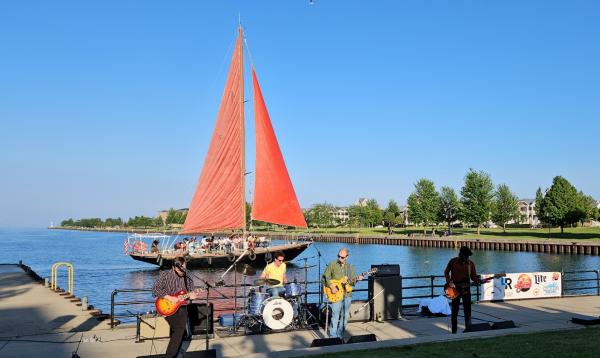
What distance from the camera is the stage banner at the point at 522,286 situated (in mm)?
17281

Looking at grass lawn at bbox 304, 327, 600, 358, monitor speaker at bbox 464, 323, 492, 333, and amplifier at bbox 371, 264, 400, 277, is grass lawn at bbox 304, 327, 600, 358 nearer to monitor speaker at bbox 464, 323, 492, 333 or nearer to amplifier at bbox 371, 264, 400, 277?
monitor speaker at bbox 464, 323, 492, 333

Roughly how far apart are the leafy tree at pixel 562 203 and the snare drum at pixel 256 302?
294 ft

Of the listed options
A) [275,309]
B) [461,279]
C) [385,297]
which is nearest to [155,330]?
[275,309]

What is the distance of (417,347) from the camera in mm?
9422

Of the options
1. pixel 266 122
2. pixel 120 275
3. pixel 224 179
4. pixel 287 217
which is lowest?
pixel 120 275

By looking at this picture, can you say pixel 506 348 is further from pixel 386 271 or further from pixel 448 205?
pixel 448 205

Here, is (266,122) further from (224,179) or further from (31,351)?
(31,351)

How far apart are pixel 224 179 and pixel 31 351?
73.8 ft

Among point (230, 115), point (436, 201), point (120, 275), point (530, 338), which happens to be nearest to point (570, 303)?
point (530, 338)

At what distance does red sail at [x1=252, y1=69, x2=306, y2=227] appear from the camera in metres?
26.2

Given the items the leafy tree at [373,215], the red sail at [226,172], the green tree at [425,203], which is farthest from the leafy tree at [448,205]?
the red sail at [226,172]

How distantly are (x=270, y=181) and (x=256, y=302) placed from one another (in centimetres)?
1559

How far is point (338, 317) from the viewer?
1117 cm

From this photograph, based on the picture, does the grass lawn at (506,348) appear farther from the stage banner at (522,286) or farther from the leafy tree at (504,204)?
the leafy tree at (504,204)
